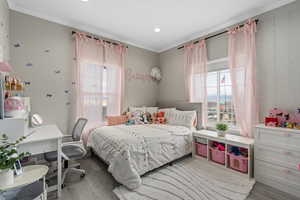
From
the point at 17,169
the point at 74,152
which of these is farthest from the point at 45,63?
the point at 17,169

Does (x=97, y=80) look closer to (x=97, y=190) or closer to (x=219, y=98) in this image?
(x=97, y=190)

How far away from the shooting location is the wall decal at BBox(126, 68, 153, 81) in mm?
3576

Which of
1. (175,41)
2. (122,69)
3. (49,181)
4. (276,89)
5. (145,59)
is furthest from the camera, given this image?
(145,59)

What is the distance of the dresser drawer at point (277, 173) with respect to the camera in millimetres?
1641

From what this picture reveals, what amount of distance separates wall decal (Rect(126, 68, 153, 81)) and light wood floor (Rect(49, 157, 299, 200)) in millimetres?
2330

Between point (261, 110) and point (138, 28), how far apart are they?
9.44 feet

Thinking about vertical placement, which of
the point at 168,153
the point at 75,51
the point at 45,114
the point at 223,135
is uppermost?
the point at 75,51

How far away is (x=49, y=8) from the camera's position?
2.25 m

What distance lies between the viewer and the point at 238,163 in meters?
2.14

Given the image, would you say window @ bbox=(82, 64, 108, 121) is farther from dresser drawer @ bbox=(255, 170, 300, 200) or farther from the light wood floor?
dresser drawer @ bbox=(255, 170, 300, 200)

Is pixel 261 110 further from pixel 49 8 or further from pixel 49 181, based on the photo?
pixel 49 8

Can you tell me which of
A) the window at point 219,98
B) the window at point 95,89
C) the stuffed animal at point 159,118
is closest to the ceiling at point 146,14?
the window at point 95,89

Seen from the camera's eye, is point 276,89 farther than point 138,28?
No

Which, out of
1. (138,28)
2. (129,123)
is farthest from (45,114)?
(138,28)
